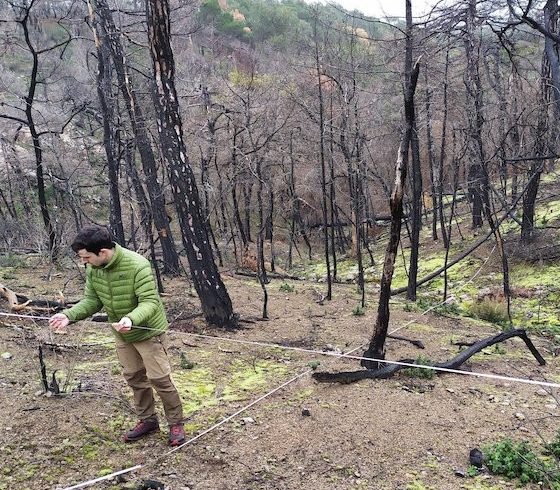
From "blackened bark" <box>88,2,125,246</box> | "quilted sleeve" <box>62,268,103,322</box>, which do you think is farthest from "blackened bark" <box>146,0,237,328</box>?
"quilted sleeve" <box>62,268,103,322</box>

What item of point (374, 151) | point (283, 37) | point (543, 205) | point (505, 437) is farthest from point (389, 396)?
point (283, 37)

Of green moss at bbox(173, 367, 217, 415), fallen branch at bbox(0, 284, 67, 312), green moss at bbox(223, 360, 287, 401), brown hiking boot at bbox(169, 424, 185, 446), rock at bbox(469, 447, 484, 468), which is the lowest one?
green moss at bbox(223, 360, 287, 401)

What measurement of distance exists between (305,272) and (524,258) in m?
8.33

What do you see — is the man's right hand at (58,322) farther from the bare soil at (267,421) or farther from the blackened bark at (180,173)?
the blackened bark at (180,173)

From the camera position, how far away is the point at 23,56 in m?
40.5

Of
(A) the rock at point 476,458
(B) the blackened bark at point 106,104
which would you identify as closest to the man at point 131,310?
(A) the rock at point 476,458

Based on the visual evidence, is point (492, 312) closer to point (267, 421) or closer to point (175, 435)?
point (267, 421)

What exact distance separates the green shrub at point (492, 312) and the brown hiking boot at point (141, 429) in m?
7.54

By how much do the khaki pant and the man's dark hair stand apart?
29.2 inches

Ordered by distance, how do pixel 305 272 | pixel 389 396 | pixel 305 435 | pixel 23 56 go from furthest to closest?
pixel 23 56
pixel 305 272
pixel 389 396
pixel 305 435

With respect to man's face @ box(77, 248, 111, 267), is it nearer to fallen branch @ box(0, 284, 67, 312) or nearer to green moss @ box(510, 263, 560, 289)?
fallen branch @ box(0, 284, 67, 312)

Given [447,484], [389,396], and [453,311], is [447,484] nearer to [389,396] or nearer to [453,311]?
[389,396]

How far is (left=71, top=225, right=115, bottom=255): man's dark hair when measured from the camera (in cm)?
310

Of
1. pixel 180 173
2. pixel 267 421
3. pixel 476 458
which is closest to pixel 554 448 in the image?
pixel 476 458
